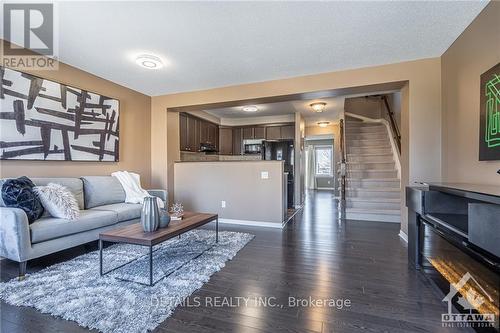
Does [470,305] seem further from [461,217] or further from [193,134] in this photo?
[193,134]

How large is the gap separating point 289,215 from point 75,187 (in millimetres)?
3798

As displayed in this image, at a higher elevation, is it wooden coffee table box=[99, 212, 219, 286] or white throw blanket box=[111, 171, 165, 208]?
white throw blanket box=[111, 171, 165, 208]

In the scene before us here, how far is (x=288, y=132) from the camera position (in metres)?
6.64

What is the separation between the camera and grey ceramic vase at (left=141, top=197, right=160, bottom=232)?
2266 millimetres

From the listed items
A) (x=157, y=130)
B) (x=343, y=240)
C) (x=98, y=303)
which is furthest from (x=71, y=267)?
(x=343, y=240)

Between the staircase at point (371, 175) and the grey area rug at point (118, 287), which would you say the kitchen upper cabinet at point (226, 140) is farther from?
the grey area rug at point (118, 287)

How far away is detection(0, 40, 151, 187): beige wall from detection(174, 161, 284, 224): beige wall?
2.58 ft

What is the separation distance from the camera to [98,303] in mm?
1766

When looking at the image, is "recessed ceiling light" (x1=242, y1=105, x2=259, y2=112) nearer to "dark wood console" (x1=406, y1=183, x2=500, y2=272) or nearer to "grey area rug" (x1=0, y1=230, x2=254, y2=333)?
"grey area rug" (x1=0, y1=230, x2=254, y2=333)

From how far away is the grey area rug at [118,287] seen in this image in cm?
162

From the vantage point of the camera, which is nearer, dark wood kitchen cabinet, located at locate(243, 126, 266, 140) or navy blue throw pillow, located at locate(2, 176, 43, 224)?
navy blue throw pillow, located at locate(2, 176, 43, 224)

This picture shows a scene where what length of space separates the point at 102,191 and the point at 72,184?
1.27 feet

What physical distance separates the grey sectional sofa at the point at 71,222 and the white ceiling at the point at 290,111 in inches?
127

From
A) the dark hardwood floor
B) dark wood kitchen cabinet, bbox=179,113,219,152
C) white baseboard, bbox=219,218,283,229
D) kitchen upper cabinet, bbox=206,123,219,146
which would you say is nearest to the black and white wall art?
the dark hardwood floor
